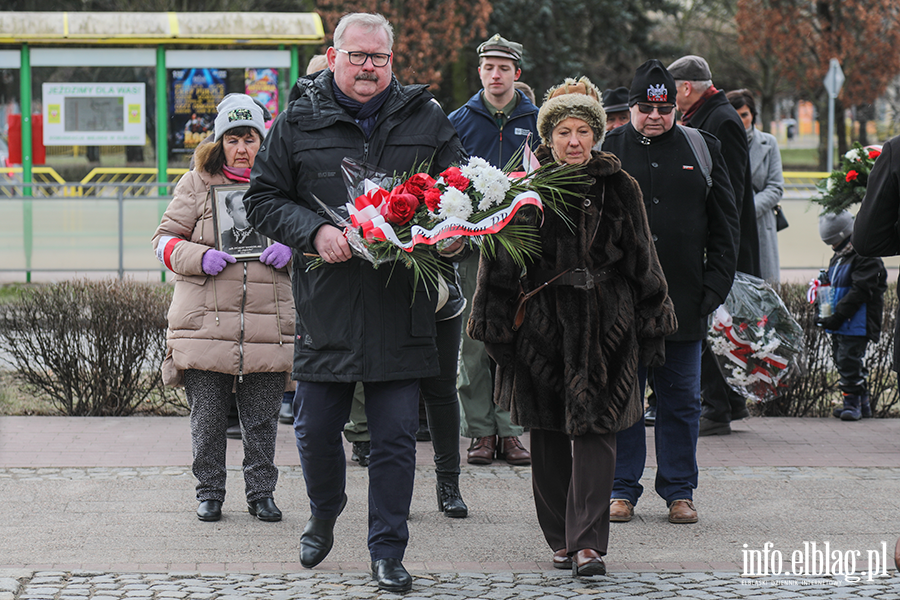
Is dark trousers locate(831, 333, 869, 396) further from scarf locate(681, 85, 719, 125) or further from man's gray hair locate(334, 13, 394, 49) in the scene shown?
man's gray hair locate(334, 13, 394, 49)

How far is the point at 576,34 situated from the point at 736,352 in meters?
27.3

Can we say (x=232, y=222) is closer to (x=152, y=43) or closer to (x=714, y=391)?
(x=714, y=391)

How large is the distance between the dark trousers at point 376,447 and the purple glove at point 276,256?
3.07ft

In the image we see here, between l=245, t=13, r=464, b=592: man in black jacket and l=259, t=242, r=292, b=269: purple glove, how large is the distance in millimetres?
780

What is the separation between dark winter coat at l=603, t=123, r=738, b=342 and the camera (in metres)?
5.21

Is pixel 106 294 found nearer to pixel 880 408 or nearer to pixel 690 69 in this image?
pixel 690 69

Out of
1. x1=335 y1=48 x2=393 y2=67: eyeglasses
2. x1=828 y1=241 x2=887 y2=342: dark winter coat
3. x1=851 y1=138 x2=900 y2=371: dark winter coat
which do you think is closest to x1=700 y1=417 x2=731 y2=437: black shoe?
x1=828 y1=241 x2=887 y2=342: dark winter coat

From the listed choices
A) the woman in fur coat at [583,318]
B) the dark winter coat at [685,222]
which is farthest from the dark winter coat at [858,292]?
the woman in fur coat at [583,318]

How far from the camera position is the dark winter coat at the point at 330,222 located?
423 centimetres

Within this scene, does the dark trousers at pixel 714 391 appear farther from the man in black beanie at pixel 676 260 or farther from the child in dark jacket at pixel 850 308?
the man in black beanie at pixel 676 260

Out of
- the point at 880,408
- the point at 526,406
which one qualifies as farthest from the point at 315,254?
the point at 880,408

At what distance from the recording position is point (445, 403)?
5309 mm

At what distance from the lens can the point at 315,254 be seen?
4215mm

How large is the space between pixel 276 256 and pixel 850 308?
13.4ft
